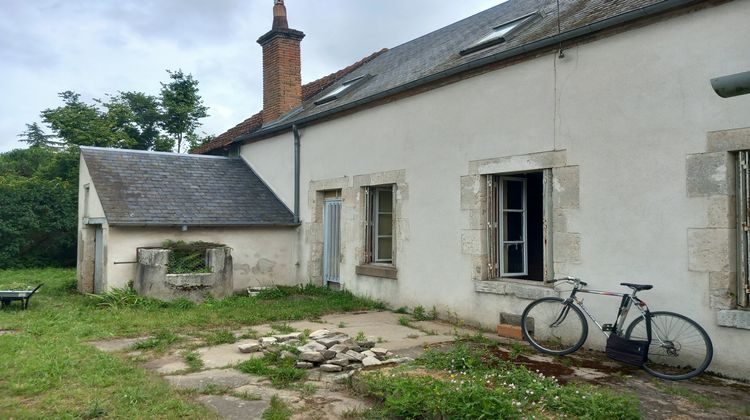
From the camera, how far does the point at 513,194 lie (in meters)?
7.54

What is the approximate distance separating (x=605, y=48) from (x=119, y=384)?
5936 millimetres

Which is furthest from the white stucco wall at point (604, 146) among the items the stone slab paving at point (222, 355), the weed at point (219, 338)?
the stone slab paving at point (222, 355)

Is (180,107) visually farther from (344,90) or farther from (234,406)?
(234,406)

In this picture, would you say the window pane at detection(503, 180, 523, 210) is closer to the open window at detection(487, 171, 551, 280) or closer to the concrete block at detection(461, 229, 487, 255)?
the open window at detection(487, 171, 551, 280)

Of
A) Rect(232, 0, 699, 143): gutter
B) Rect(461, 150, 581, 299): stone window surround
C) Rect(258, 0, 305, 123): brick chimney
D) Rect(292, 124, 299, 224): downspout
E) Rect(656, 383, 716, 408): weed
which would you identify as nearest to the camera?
Rect(656, 383, 716, 408): weed

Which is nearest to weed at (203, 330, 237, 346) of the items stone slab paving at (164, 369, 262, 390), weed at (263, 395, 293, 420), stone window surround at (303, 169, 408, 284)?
stone slab paving at (164, 369, 262, 390)

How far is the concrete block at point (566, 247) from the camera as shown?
6102 mm

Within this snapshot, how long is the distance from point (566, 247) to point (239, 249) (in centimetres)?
667

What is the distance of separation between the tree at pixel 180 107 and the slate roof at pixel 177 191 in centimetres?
1365

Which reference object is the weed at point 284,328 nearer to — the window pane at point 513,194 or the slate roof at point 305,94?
the window pane at point 513,194

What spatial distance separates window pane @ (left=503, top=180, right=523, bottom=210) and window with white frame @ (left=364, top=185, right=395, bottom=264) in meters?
2.44

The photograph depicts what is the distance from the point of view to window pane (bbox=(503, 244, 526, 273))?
7.40 m

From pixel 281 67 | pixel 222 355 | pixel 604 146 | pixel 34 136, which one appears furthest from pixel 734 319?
pixel 34 136

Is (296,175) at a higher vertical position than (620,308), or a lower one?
higher
